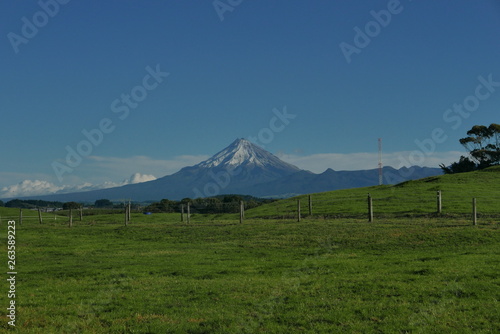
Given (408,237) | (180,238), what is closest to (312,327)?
(408,237)

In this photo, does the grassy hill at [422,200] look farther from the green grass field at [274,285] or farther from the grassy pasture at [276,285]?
the grassy pasture at [276,285]

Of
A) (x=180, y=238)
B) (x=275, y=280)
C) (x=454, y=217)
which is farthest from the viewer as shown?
(x=454, y=217)

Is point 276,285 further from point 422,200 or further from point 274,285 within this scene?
point 422,200

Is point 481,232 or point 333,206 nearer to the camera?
point 481,232

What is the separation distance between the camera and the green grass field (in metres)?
12.9

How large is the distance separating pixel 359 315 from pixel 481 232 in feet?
68.0

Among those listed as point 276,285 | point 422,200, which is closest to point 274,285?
point 276,285

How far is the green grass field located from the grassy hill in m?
20.8

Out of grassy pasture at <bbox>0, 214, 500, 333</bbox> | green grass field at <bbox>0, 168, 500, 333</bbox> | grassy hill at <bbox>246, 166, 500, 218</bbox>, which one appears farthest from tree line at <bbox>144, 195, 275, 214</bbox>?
grassy pasture at <bbox>0, 214, 500, 333</bbox>

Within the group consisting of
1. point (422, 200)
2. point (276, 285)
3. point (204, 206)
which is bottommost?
point (276, 285)

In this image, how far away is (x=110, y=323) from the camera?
13.5 metres

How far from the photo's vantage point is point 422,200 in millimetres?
54438

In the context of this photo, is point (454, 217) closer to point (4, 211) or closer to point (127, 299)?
point (127, 299)

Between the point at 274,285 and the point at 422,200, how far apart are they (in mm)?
41461
